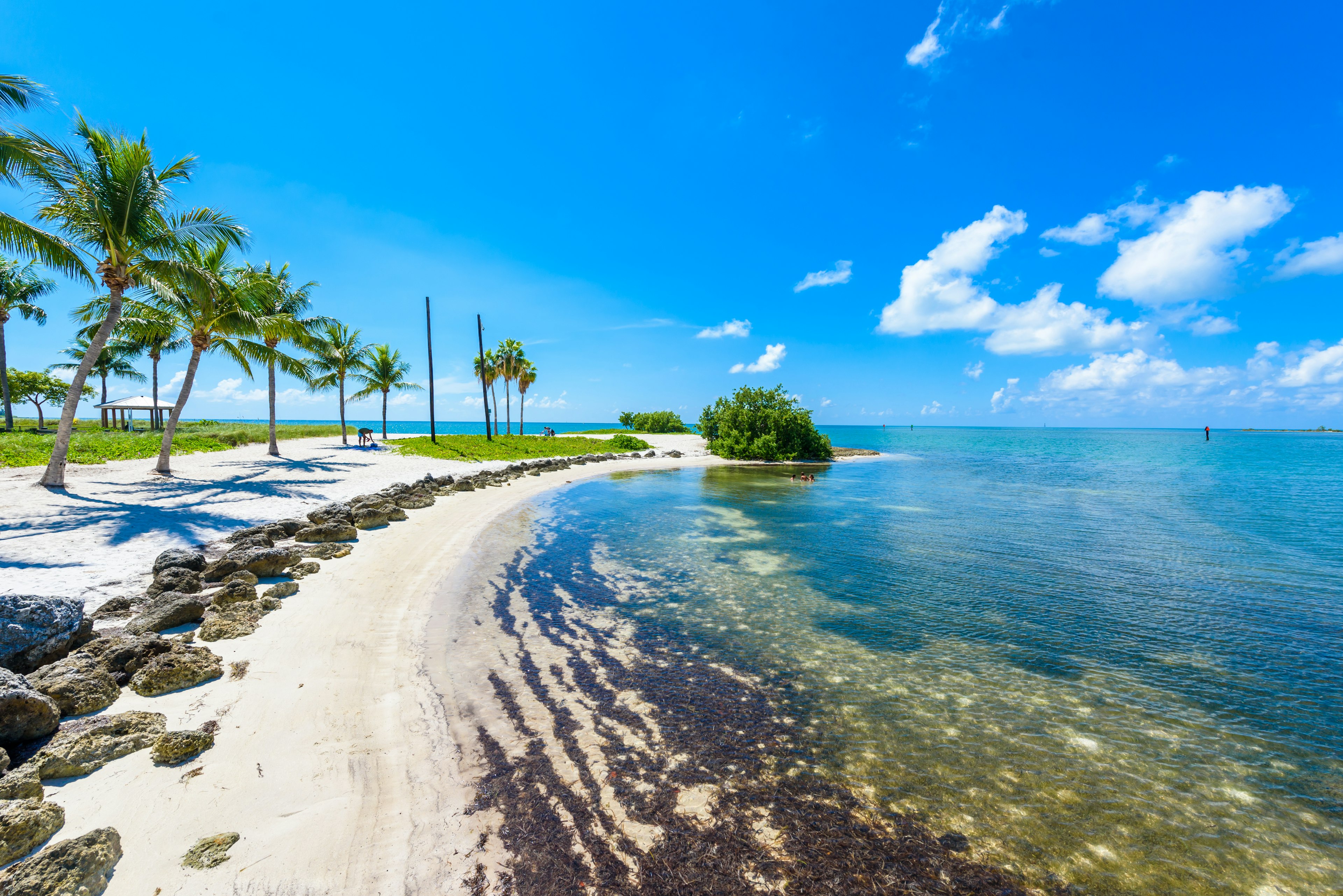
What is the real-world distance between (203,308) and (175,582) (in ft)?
62.5

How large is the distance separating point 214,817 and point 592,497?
2074cm

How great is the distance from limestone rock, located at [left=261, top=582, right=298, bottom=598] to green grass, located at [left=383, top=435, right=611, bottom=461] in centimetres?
2672

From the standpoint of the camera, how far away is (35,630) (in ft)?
20.0

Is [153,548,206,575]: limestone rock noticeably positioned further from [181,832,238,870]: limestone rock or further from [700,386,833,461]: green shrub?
[700,386,833,461]: green shrub

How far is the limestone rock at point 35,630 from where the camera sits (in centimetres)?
591

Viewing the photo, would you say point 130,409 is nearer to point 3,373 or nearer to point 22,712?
point 3,373

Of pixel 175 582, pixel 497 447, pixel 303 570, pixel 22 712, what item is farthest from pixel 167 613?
pixel 497 447

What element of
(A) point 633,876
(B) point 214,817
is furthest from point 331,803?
(A) point 633,876

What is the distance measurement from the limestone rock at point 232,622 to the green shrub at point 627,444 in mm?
42826

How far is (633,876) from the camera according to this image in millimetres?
3916

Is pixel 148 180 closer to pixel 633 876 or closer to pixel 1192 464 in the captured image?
pixel 633 876

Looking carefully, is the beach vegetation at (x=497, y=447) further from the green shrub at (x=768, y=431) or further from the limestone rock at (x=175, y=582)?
the limestone rock at (x=175, y=582)

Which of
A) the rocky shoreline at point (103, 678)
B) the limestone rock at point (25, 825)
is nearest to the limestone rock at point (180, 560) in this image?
the rocky shoreline at point (103, 678)

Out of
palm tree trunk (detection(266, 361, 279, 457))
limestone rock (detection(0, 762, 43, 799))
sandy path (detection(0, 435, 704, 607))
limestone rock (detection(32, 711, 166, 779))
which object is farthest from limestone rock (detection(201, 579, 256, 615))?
palm tree trunk (detection(266, 361, 279, 457))
